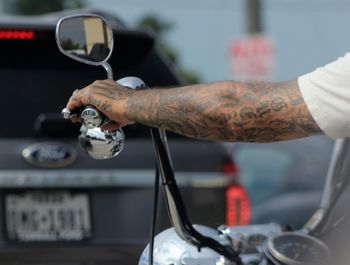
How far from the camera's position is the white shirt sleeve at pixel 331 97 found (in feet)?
6.23

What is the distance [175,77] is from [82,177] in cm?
79

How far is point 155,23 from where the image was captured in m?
29.3

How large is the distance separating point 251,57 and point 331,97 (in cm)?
1141

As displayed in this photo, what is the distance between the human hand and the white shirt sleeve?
0.44 metres

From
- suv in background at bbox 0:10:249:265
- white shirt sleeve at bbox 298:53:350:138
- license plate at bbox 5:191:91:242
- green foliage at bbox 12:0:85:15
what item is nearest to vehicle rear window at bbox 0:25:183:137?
suv in background at bbox 0:10:249:265

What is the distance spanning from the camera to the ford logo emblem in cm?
411

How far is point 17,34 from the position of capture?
4309 mm

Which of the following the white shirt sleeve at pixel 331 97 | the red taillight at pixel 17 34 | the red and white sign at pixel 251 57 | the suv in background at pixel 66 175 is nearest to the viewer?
the white shirt sleeve at pixel 331 97

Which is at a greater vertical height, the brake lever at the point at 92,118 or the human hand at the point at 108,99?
the human hand at the point at 108,99

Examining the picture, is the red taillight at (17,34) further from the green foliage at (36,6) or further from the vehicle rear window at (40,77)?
the green foliage at (36,6)

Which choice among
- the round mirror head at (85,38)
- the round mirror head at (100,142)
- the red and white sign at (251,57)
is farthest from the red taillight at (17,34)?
the red and white sign at (251,57)

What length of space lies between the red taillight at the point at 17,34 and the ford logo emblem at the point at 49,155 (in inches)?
20.9

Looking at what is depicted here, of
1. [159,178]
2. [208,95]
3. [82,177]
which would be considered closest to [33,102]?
[82,177]

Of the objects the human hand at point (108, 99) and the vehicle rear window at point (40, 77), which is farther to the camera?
the vehicle rear window at point (40, 77)
